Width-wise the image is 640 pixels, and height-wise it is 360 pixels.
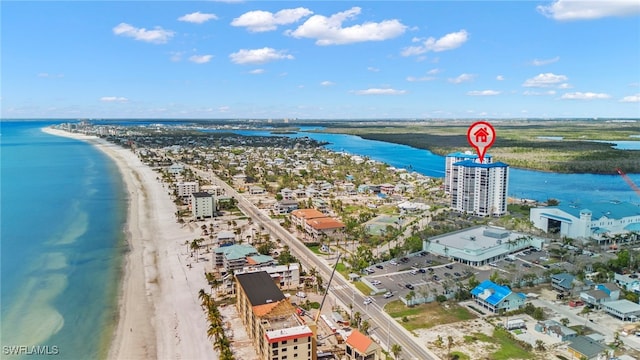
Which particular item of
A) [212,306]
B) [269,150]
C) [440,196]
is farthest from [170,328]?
[269,150]

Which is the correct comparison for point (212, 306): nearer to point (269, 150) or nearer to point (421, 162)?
point (421, 162)

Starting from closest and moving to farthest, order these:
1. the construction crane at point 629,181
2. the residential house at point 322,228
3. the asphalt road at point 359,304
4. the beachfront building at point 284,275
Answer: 1. the asphalt road at point 359,304
2. the beachfront building at point 284,275
3. the residential house at point 322,228
4. the construction crane at point 629,181

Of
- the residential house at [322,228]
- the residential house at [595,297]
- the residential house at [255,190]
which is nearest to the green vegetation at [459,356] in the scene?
the residential house at [595,297]

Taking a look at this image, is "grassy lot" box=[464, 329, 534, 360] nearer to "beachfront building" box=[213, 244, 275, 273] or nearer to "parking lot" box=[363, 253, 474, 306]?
"parking lot" box=[363, 253, 474, 306]

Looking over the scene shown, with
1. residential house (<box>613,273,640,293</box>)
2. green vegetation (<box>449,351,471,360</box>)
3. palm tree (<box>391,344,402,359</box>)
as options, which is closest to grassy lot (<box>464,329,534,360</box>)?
green vegetation (<box>449,351,471,360</box>)

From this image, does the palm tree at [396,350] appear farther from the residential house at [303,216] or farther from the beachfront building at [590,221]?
the beachfront building at [590,221]

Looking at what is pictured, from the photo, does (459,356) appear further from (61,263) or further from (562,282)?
(61,263)

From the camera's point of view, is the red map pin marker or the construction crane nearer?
the red map pin marker
